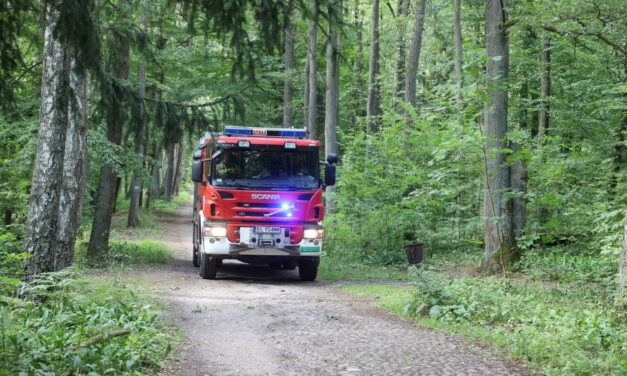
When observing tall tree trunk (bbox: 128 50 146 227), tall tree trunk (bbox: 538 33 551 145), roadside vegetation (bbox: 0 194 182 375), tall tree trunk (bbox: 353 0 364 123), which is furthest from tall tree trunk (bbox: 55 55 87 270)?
tall tree trunk (bbox: 353 0 364 123)

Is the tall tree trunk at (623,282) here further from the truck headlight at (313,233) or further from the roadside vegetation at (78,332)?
the truck headlight at (313,233)

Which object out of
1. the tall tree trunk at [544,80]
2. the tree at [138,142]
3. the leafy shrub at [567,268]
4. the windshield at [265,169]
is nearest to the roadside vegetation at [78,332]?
the tree at [138,142]

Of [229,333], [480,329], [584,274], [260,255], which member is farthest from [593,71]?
[229,333]

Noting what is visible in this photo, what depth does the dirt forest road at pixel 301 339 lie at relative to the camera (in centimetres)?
626

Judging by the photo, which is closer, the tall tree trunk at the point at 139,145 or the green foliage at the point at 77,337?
the green foliage at the point at 77,337

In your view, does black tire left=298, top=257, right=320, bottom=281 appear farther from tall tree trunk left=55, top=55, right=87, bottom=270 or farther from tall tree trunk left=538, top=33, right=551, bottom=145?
tall tree trunk left=538, top=33, right=551, bottom=145

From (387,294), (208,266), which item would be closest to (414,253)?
(387,294)

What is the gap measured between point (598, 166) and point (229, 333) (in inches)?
480

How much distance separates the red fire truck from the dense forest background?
3.49ft

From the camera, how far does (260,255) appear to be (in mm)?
13141

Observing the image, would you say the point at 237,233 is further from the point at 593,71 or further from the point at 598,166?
the point at 593,71

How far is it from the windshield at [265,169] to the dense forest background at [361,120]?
1.11 meters

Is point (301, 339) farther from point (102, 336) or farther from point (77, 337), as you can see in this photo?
point (77, 337)

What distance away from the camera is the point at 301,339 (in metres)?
7.58
